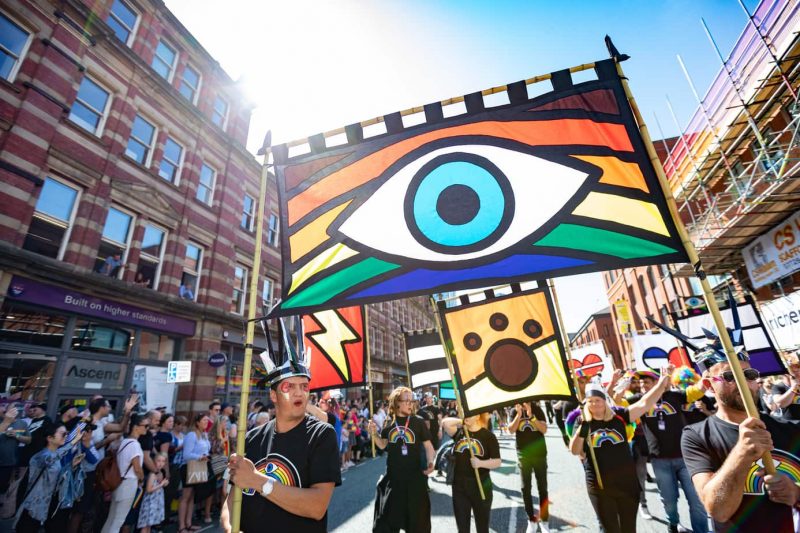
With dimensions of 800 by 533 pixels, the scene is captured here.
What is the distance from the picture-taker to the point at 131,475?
18.4 feet

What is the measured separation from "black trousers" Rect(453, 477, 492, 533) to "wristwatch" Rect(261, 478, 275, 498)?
10.9ft

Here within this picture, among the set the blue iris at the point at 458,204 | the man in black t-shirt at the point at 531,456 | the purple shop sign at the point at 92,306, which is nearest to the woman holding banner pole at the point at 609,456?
the man in black t-shirt at the point at 531,456

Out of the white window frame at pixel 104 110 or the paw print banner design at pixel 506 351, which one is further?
the white window frame at pixel 104 110

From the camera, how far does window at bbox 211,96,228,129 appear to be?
17.4 metres

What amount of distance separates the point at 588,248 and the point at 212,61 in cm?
1985

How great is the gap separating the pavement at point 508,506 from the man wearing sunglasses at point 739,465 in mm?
3854

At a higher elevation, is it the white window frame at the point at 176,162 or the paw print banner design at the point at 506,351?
the white window frame at the point at 176,162

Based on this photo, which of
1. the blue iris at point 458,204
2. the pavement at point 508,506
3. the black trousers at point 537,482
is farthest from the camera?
the pavement at point 508,506

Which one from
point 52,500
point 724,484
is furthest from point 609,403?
point 52,500

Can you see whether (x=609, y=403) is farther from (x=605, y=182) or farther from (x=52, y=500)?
(x=52, y=500)

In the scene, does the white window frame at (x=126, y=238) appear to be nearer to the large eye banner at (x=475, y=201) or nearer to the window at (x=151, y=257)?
the window at (x=151, y=257)

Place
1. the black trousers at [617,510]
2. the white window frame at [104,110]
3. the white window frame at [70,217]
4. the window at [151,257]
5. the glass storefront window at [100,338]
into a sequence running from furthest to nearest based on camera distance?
1. the window at [151,257]
2. the white window frame at [104,110]
3. the glass storefront window at [100,338]
4. the white window frame at [70,217]
5. the black trousers at [617,510]

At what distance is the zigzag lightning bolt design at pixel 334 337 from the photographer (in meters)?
6.16

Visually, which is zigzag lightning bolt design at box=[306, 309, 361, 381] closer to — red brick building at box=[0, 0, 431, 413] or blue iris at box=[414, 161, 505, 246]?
blue iris at box=[414, 161, 505, 246]
